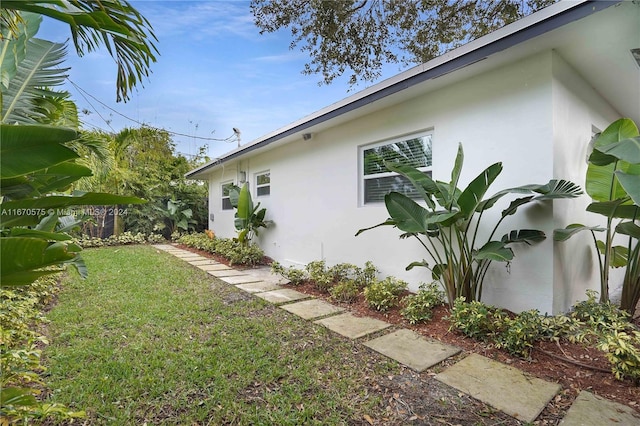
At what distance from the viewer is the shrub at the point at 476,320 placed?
10.9ft

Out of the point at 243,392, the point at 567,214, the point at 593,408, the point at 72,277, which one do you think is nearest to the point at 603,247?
the point at 567,214

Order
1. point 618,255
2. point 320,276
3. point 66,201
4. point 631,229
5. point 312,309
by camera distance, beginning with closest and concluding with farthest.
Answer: point 66,201
point 631,229
point 618,255
point 312,309
point 320,276

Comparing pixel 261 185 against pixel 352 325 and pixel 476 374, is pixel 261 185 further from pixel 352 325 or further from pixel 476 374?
pixel 476 374

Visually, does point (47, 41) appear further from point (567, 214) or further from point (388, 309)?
point (567, 214)

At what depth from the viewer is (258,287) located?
5770mm

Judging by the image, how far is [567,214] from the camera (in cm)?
394

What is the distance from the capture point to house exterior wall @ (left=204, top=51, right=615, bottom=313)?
11.9 ft

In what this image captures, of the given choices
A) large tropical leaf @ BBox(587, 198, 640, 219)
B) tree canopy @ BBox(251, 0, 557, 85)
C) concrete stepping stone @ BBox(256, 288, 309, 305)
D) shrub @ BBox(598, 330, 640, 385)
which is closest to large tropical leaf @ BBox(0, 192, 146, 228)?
shrub @ BBox(598, 330, 640, 385)

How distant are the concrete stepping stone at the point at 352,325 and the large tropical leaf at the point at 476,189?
1727mm

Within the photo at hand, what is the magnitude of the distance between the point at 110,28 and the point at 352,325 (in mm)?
3620

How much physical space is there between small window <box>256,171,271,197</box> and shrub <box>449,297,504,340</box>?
6.44 meters

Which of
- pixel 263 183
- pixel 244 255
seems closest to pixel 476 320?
pixel 244 255

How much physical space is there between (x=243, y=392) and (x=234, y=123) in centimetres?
1475

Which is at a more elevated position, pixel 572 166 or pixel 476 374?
pixel 572 166
